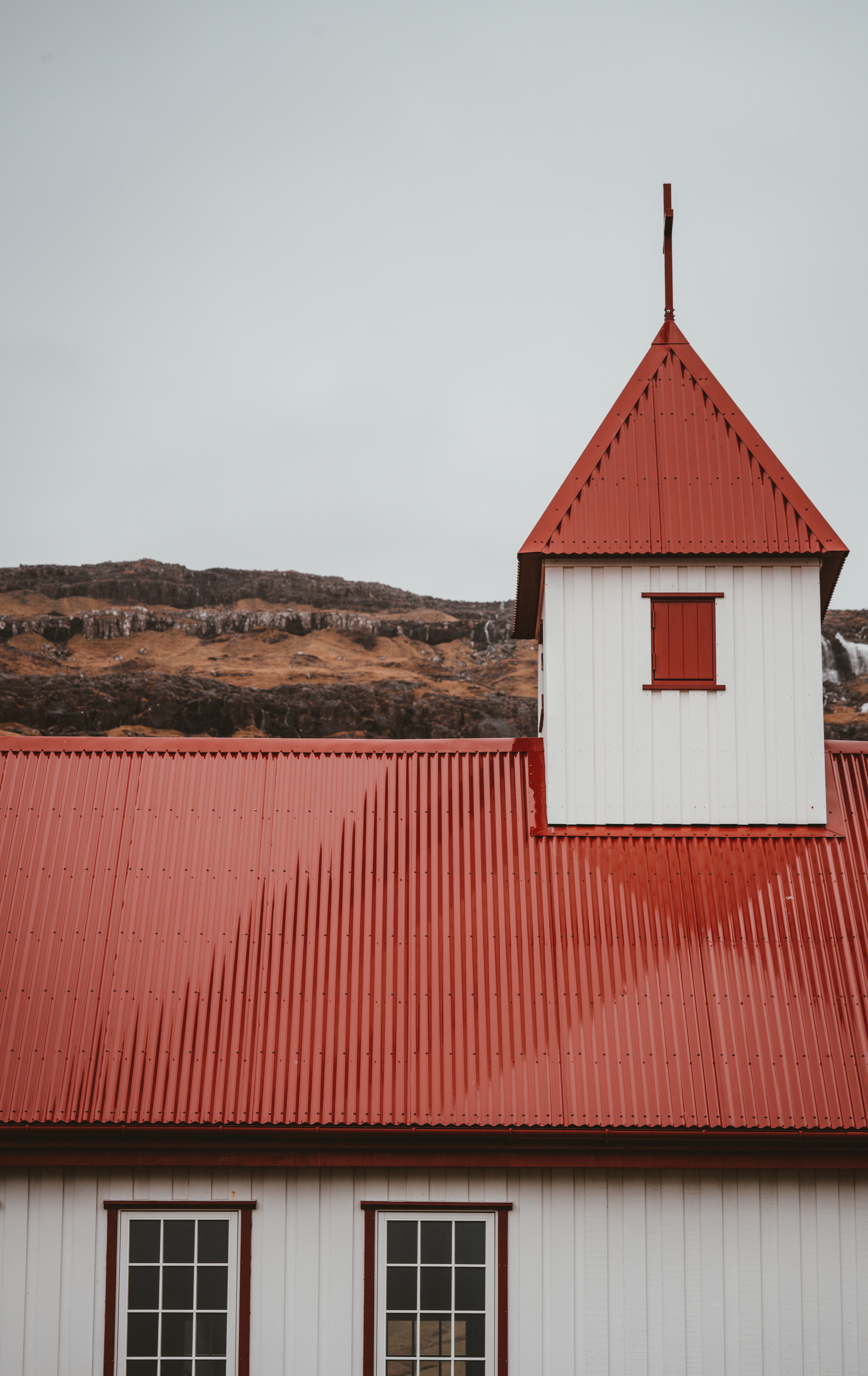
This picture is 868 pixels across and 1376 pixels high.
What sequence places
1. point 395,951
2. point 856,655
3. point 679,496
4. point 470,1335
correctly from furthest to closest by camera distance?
point 856,655
point 679,496
point 395,951
point 470,1335

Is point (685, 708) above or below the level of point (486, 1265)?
above

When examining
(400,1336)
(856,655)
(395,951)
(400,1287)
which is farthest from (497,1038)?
(856,655)

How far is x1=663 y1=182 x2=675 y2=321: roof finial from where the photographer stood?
35.9ft

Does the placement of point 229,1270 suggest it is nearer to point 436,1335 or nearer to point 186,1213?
point 186,1213

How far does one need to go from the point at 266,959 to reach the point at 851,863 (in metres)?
5.86

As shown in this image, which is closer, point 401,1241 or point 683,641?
point 401,1241

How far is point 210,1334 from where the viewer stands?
803cm

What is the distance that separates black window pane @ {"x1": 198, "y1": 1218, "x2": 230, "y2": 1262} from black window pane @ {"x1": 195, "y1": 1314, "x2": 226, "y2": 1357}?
44cm

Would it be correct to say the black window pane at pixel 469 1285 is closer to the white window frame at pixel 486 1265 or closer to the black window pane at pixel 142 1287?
the white window frame at pixel 486 1265

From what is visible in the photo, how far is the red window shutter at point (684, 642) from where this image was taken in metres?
10.2

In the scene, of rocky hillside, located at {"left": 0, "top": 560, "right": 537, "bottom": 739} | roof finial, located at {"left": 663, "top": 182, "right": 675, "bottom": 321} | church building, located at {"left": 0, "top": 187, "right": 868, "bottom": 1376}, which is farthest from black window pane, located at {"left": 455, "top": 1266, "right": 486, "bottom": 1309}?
rocky hillside, located at {"left": 0, "top": 560, "right": 537, "bottom": 739}

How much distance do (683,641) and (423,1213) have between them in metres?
6.07

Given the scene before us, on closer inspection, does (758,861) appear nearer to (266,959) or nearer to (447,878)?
(447,878)

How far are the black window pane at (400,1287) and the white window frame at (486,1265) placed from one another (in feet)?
0.12
